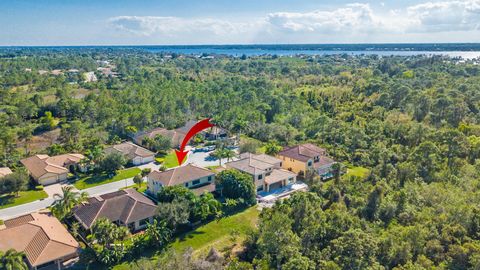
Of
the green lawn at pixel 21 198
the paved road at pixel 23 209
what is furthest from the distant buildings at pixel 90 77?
the paved road at pixel 23 209

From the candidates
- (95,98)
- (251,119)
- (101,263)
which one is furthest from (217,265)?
(95,98)

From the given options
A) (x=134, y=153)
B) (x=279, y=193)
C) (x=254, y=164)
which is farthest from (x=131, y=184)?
(x=279, y=193)

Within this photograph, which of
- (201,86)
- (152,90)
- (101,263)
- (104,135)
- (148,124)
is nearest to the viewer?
(101,263)

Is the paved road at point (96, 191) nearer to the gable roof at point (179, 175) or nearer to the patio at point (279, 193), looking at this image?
the gable roof at point (179, 175)

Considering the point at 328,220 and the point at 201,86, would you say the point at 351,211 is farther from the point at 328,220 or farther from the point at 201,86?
the point at 201,86

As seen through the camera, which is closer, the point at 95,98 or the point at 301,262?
the point at 301,262

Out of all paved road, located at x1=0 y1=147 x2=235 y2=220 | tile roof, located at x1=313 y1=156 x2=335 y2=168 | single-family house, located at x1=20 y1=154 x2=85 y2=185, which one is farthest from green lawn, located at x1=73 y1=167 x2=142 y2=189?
tile roof, located at x1=313 y1=156 x2=335 y2=168
